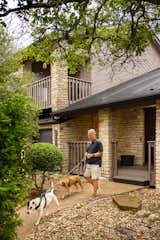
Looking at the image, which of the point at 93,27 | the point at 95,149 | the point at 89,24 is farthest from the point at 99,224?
the point at 89,24

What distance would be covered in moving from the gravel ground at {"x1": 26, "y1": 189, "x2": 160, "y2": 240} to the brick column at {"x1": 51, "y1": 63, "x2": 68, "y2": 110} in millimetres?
6509

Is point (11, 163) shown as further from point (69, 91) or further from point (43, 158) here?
point (69, 91)

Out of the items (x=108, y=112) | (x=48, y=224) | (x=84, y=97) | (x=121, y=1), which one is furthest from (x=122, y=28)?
(x=84, y=97)

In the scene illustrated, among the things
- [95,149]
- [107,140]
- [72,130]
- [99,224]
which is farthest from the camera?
[72,130]

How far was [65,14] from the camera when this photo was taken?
191 inches

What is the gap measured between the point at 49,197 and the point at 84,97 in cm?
769

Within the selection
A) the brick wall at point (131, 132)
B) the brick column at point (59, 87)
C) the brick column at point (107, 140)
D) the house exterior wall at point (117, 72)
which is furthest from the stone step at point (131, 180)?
the house exterior wall at point (117, 72)

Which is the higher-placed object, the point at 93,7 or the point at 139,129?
the point at 93,7

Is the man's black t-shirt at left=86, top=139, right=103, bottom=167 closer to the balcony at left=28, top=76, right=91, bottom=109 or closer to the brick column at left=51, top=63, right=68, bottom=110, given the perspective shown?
the brick column at left=51, top=63, right=68, bottom=110

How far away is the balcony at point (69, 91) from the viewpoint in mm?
12117

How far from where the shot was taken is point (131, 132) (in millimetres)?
12023

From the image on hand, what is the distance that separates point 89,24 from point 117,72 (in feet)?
27.0

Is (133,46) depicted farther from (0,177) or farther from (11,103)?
(0,177)

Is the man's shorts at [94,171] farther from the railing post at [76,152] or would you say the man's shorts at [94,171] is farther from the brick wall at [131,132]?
the brick wall at [131,132]
